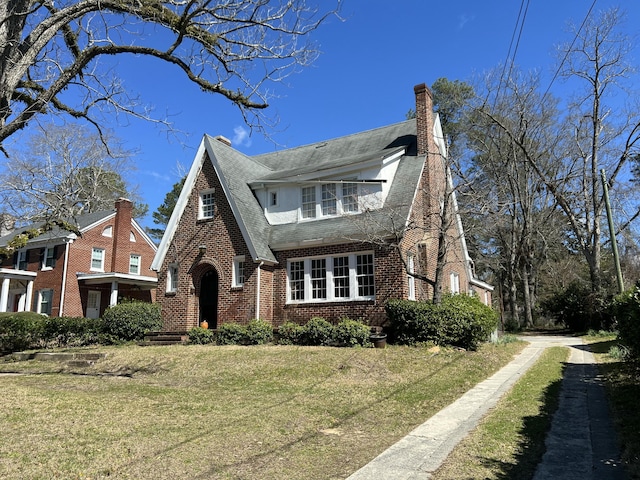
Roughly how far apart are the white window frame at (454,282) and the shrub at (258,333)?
8521 mm

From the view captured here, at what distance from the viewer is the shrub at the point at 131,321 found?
17219 mm

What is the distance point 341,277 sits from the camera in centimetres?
1608

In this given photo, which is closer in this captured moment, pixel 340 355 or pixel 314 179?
pixel 340 355

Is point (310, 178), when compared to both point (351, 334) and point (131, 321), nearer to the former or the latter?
point (351, 334)

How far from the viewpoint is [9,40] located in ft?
19.3

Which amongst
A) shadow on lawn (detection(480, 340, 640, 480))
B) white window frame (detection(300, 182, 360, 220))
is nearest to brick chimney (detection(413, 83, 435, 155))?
white window frame (detection(300, 182, 360, 220))

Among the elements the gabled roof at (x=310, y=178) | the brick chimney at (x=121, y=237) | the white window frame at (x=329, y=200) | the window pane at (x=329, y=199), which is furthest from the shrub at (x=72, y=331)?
the brick chimney at (x=121, y=237)

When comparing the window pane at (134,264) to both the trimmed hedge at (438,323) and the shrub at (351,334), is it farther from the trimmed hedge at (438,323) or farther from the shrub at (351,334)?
the trimmed hedge at (438,323)

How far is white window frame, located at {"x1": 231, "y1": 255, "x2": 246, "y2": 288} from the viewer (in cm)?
1672

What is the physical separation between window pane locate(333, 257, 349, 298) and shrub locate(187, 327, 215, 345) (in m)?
4.58

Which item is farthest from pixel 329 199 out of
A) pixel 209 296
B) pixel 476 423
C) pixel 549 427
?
pixel 549 427

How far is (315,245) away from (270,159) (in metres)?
8.40

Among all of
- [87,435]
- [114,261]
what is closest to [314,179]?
[87,435]

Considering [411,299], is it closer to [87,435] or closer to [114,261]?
[87,435]
